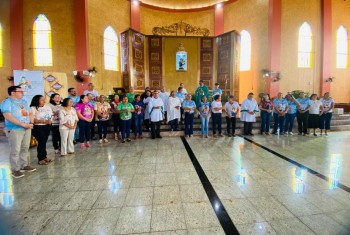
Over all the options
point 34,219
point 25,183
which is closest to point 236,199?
point 34,219

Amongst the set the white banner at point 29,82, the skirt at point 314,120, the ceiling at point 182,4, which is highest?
the ceiling at point 182,4

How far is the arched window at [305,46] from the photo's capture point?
11867 mm

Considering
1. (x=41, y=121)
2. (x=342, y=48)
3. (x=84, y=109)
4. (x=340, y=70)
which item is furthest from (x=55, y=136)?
(x=342, y=48)

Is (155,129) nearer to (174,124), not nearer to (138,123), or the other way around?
Result: (138,123)

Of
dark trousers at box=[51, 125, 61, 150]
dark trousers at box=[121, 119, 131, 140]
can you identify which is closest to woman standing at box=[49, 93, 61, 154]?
dark trousers at box=[51, 125, 61, 150]

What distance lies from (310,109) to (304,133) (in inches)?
38.8

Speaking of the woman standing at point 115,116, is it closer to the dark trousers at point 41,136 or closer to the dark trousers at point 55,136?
the dark trousers at point 55,136

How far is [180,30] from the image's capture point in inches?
543

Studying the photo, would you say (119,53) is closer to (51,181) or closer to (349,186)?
(51,181)

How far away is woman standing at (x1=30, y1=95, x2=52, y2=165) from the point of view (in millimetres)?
4414

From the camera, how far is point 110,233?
2.21 meters

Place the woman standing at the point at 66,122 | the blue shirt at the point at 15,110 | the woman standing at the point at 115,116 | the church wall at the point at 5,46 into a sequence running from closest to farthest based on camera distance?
1. the blue shirt at the point at 15,110
2. the woman standing at the point at 66,122
3. the woman standing at the point at 115,116
4. the church wall at the point at 5,46

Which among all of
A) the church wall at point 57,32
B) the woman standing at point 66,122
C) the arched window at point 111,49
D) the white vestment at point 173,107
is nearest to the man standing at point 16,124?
the woman standing at point 66,122

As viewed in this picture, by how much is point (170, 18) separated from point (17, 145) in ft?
43.3
